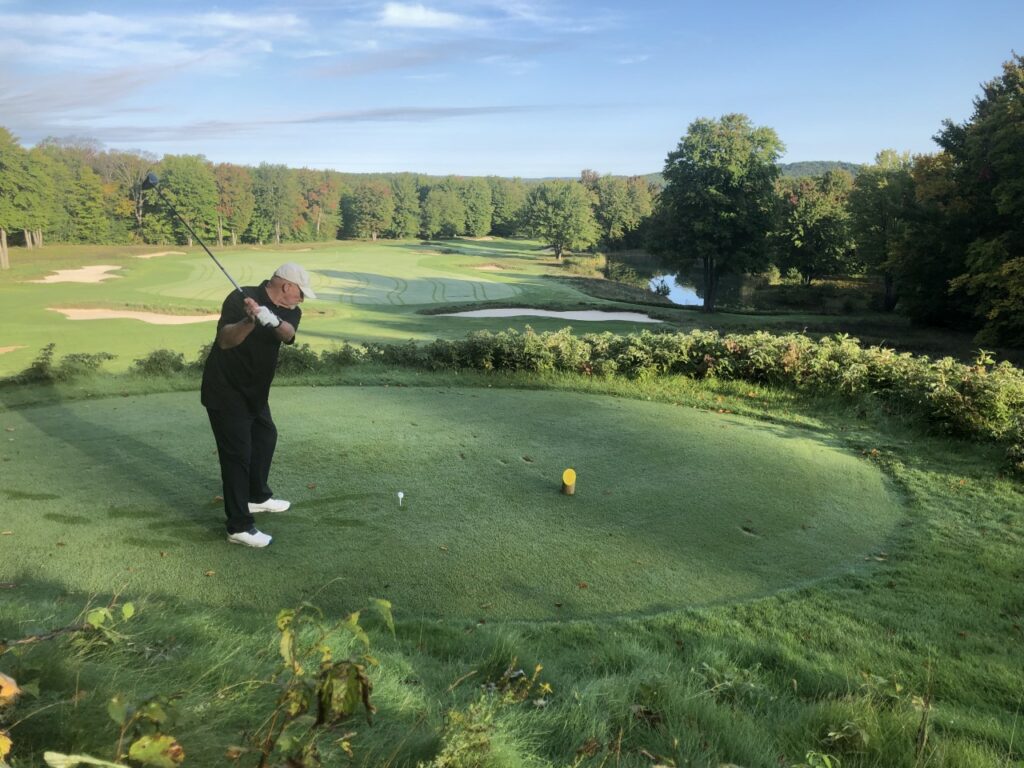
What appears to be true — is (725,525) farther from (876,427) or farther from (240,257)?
(240,257)

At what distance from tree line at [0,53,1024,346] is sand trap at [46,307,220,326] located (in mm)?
3943

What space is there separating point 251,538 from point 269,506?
0.63 m

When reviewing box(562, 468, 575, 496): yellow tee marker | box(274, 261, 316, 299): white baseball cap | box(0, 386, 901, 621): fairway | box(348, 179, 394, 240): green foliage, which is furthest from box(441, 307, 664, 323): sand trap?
box(348, 179, 394, 240): green foliage

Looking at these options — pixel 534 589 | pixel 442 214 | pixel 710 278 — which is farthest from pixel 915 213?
pixel 442 214

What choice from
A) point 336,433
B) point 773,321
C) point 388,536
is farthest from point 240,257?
point 388,536

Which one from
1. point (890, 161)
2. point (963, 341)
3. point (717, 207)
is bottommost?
point (963, 341)

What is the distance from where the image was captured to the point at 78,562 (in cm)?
445

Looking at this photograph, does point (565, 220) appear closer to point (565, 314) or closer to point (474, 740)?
point (565, 314)

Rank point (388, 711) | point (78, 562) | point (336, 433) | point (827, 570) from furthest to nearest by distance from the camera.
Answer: point (336, 433), point (827, 570), point (78, 562), point (388, 711)

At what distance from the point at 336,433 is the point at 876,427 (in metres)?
7.07

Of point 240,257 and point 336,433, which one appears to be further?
point 240,257

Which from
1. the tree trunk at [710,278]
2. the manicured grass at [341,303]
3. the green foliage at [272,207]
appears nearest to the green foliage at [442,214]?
the green foliage at [272,207]

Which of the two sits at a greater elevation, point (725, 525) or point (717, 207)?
point (717, 207)

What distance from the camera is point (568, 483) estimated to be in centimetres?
595
